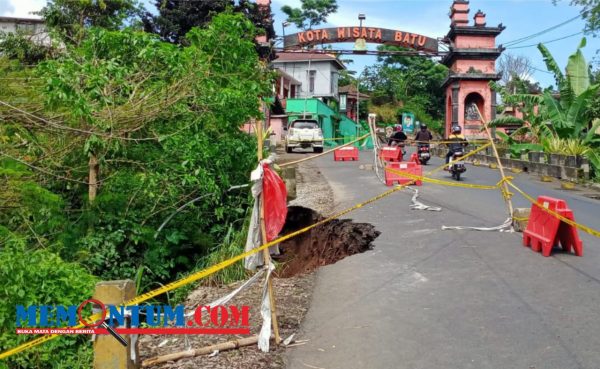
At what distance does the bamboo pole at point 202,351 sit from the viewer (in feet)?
16.1

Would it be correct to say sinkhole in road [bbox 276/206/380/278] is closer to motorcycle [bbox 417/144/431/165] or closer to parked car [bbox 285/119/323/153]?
motorcycle [bbox 417/144/431/165]

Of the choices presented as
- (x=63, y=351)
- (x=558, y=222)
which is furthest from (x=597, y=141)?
(x=63, y=351)

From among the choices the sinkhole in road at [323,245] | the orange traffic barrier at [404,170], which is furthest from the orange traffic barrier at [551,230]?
the orange traffic barrier at [404,170]

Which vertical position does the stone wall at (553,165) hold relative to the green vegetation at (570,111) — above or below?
below

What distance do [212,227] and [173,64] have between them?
130 inches

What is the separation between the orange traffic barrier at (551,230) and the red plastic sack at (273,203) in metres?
3.93

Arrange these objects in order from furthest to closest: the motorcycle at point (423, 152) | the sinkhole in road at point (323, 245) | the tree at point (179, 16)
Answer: the tree at point (179, 16) < the motorcycle at point (423, 152) < the sinkhole in road at point (323, 245)

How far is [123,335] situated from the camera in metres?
4.55

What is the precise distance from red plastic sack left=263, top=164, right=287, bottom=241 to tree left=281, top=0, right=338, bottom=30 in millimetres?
56778

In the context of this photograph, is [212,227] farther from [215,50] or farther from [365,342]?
[365,342]

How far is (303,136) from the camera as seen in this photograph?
1305 inches

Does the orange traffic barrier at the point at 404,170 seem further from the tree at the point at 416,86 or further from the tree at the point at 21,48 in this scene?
the tree at the point at 416,86

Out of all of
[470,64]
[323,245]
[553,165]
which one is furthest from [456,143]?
[470,64]

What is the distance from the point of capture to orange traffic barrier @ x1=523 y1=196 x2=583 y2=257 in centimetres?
771
